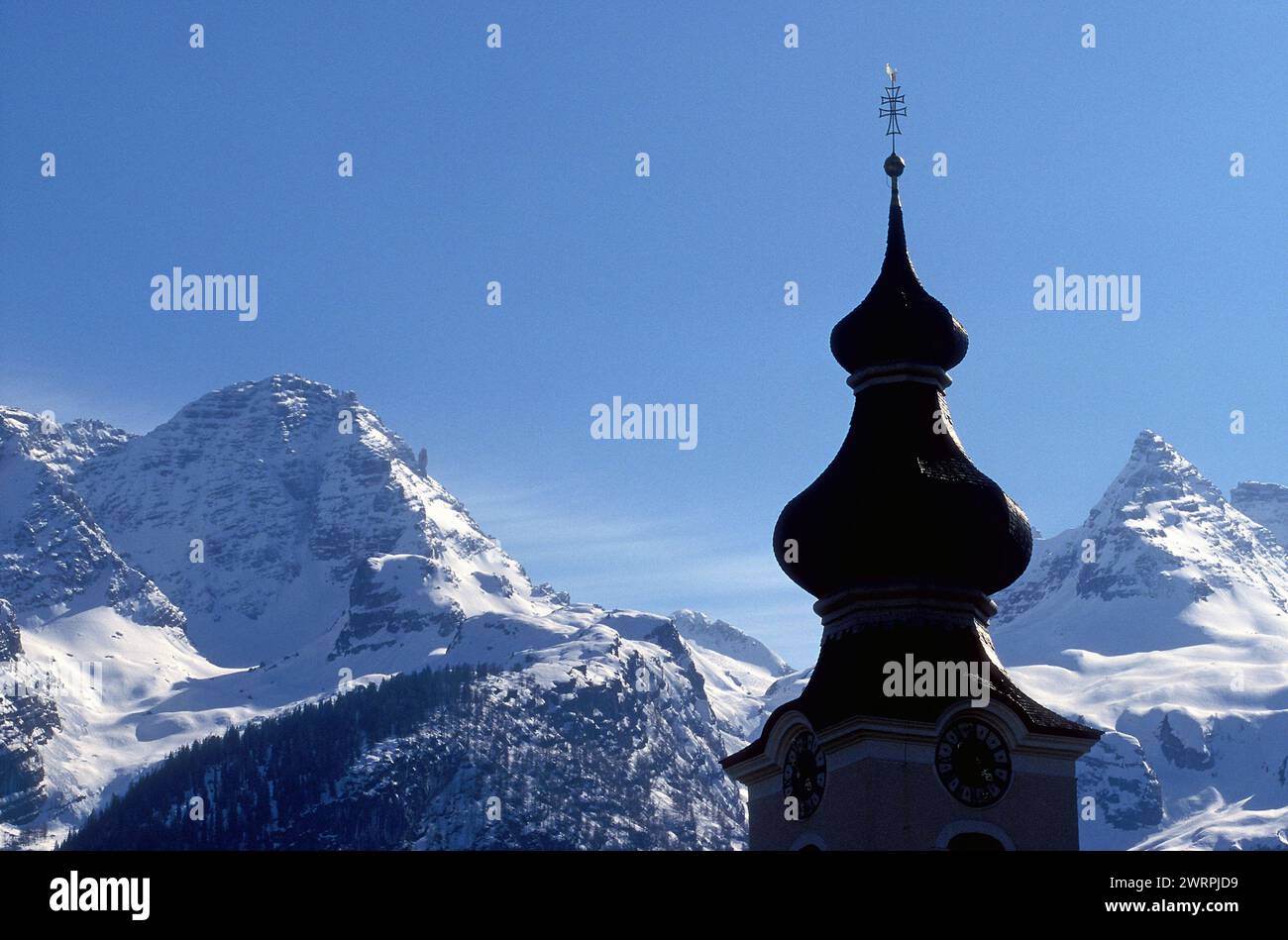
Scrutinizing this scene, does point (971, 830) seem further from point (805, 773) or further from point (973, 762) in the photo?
point (805, 773)

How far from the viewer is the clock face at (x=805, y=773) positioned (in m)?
52.8

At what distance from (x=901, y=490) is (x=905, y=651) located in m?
4.70

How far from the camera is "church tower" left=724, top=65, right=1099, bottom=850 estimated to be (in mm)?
51219

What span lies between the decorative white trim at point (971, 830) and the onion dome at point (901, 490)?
626cm

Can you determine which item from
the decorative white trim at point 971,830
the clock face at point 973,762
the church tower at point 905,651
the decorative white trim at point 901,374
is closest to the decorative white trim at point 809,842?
the church tower at point 905,651

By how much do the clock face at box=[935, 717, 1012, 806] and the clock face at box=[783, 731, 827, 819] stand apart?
3082 millimetres
